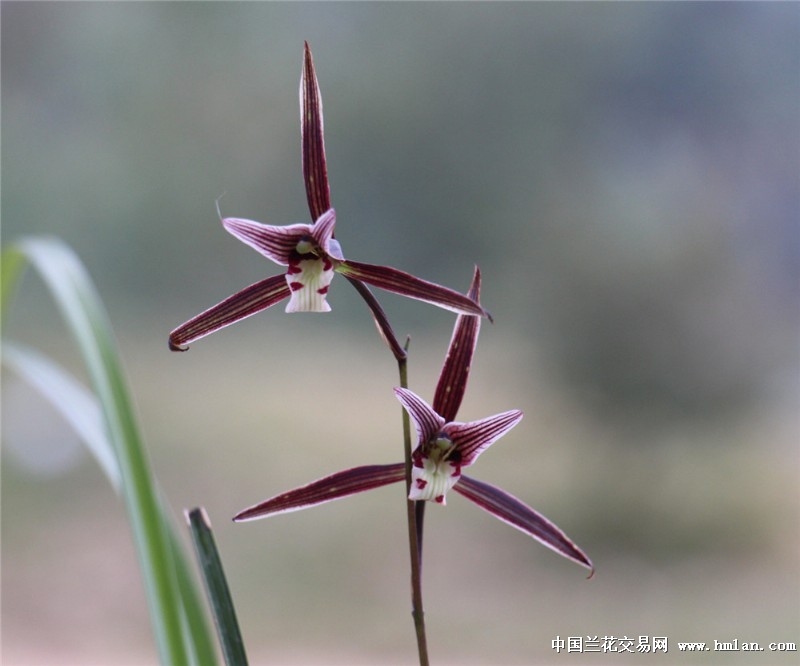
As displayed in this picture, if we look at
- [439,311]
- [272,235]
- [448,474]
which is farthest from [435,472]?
[439,311]

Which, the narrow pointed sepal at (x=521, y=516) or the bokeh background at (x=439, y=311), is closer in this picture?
the narrow pointed sepal at (x=521, y=516)

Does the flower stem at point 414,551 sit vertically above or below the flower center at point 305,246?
below

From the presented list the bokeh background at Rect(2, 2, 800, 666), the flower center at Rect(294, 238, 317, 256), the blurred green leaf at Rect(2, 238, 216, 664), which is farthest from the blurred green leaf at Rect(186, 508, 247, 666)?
the bokeh background at Rect(2, 2, 800, 666)

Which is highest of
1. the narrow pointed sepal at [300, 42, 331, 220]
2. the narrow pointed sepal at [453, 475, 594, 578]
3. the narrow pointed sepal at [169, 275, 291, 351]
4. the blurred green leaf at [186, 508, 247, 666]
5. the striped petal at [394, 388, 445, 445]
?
the narrow pointed sepal at [300, 42, 331, 220]

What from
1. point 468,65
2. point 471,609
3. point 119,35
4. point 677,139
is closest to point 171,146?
point 119,35

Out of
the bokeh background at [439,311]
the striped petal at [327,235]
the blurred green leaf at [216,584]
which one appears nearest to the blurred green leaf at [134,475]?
the blurred green leaf at [216,584]

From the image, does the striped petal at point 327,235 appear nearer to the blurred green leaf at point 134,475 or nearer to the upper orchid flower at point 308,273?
the upper orchid flower at point 308,273

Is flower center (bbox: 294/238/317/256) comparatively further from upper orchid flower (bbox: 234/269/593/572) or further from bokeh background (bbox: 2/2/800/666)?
bokeh background (bbox: 2/2/800/666)

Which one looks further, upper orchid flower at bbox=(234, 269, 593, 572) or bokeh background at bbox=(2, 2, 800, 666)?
bokeh background at bbox=(2, 2, 800, 666)
